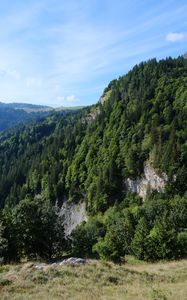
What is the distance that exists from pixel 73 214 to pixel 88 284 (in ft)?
458

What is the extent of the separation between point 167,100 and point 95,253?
115 metres

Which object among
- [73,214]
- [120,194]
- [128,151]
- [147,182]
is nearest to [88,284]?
[147,182]

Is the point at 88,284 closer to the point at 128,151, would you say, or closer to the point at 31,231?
the point at 31,231

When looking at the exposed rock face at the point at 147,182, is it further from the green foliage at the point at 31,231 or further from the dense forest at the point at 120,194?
the green foliage at the point at 31,231

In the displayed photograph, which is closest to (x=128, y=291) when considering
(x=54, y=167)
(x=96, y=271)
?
(x=96, y=271)

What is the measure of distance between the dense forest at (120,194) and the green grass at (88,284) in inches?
1100

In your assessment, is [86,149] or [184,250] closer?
[184,250]

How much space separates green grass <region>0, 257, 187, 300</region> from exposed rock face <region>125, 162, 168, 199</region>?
327ft

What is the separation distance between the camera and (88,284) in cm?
2503

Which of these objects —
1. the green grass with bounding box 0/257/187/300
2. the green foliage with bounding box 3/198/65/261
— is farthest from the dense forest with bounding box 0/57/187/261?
the green grass with bounding box 0/257/187/300

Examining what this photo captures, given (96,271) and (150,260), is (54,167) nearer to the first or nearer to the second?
(150,260)

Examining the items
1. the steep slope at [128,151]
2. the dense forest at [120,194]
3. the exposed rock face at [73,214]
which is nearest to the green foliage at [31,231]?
the dense forest at [120,194]

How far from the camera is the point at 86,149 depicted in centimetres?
18812

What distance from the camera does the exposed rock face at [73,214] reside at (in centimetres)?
15443
